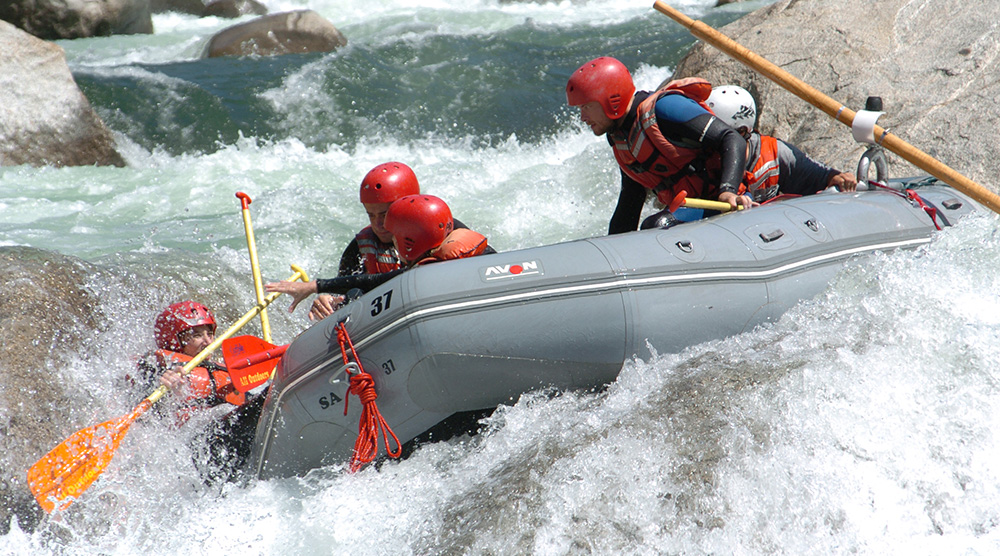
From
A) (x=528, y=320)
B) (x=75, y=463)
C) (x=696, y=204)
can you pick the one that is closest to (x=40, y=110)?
(x=75, y=463)

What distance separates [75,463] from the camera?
3477 mm

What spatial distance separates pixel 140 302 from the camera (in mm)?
4676

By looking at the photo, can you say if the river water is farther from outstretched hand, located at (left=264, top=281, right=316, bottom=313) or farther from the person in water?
outstretched hand, located at (left=264, top=281, right=316, bottom=313)

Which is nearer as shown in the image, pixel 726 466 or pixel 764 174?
pixel 726 466

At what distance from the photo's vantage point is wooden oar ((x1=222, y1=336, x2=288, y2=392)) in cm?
402

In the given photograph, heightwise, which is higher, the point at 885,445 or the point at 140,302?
the point at 885,445

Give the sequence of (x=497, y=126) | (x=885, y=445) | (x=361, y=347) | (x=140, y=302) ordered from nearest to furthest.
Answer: (x=885, y=445) → (x=361, y=347) → (x=140, y=302) → (x=497, y=126)

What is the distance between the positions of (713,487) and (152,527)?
2.28 meters

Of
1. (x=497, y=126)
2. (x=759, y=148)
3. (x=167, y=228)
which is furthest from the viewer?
(x=497, y=126)

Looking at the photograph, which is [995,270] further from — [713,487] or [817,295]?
[713,487]

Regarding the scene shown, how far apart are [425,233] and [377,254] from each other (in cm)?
76

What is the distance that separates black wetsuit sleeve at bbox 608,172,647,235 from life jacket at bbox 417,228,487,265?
1.30 meters

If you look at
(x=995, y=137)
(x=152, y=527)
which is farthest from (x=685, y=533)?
(x=995, y=137)

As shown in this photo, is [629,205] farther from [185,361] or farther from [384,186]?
[185,361]
